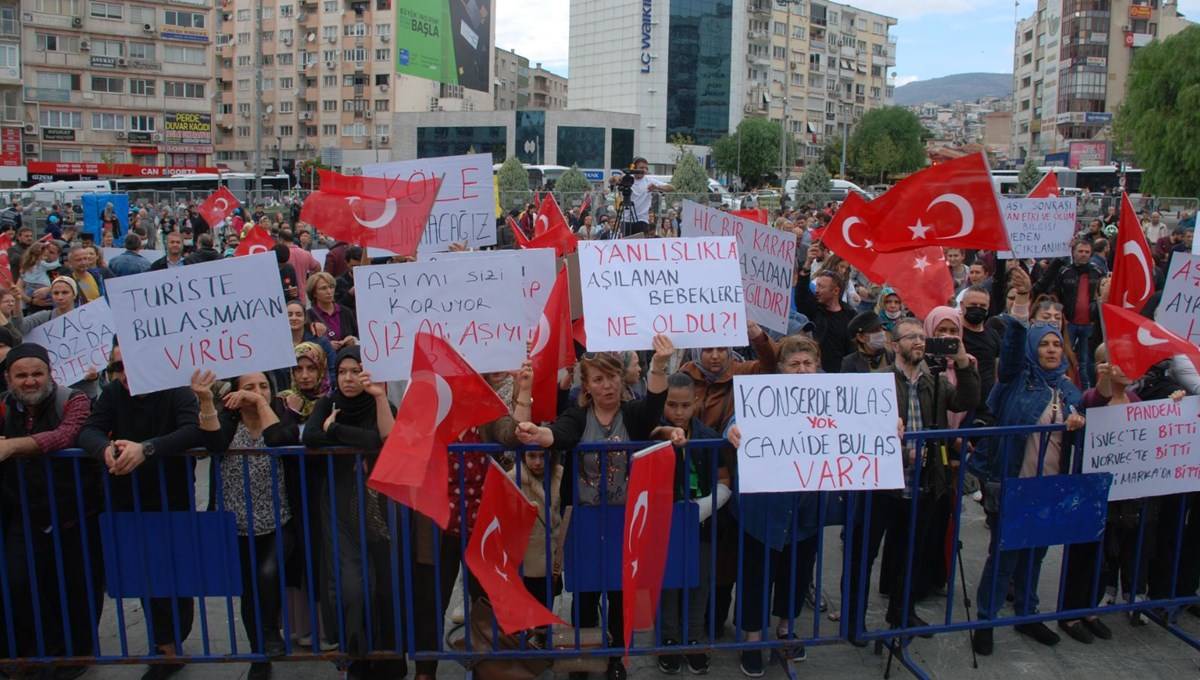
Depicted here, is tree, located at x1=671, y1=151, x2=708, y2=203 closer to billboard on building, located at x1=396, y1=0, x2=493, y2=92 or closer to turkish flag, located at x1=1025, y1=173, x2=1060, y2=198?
billboard on building, located at x1=396, y1=0, x2=493, y2=92

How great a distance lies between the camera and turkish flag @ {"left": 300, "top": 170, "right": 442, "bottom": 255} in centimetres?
726

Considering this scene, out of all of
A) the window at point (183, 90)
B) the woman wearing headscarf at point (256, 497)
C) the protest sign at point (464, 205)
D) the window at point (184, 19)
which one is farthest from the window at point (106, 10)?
the woman wearing headscarf at point (256, 497)

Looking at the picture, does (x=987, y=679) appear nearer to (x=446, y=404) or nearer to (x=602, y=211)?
(x=446, y=404)

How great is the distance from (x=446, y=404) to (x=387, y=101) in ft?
305

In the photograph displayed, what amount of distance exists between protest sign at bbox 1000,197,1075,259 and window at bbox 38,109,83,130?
238ft

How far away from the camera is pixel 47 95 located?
67.4 metres

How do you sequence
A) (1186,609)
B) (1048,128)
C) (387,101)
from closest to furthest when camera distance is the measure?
(1186,609) → (387,101) → (1048,128)

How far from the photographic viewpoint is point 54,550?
4.65 metres

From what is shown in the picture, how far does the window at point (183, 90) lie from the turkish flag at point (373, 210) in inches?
2912

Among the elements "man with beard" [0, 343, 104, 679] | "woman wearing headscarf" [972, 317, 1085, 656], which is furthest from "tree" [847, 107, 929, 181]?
"man with beard" [0, 343, 104, 679]

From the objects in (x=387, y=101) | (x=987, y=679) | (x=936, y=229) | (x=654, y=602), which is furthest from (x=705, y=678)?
(x=387, y=101)

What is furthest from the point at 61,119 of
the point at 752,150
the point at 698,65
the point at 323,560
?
the point at 323,560

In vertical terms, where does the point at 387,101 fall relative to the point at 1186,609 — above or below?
above

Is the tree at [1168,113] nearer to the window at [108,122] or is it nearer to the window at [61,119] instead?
the window at [108,122]
